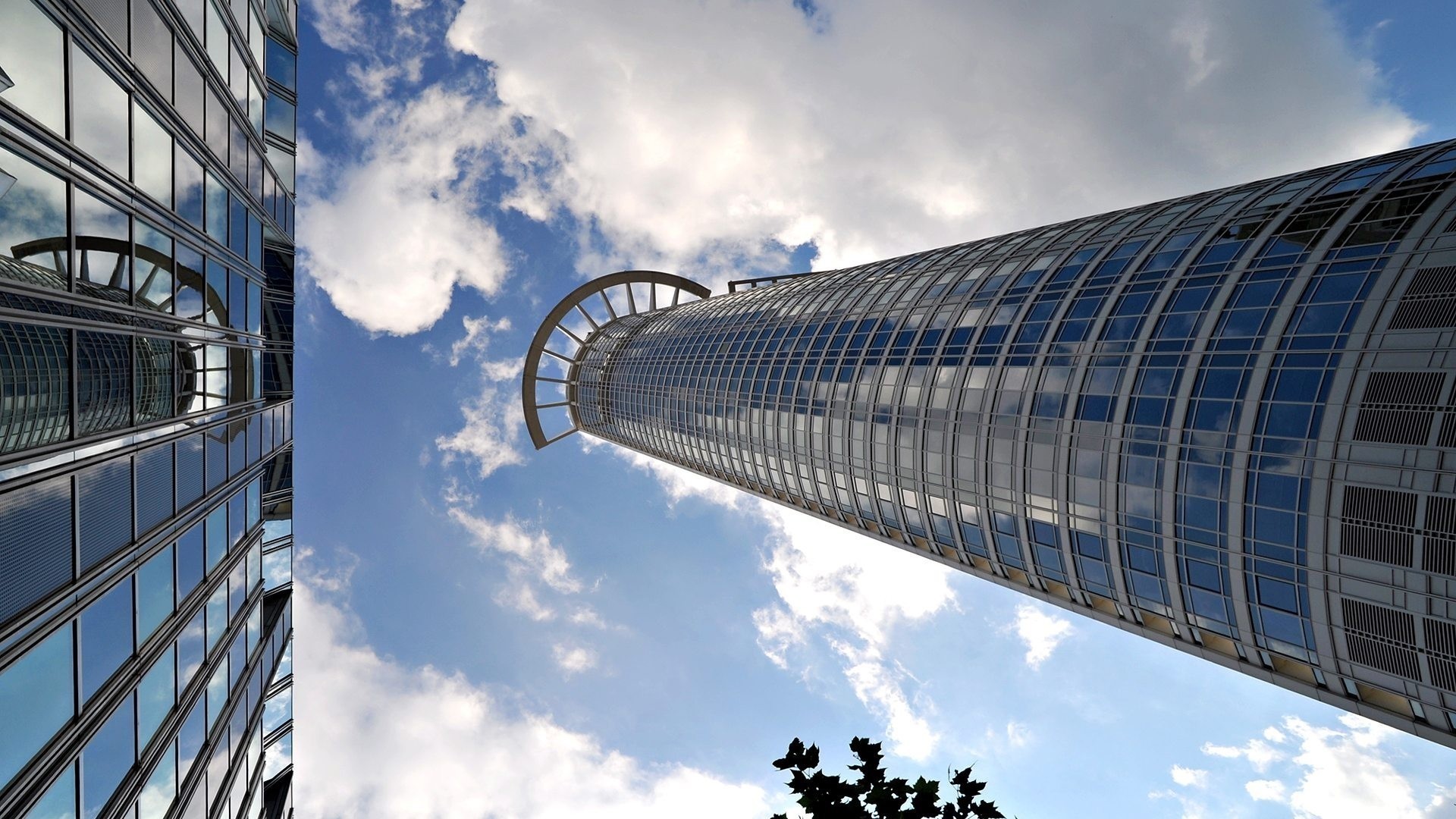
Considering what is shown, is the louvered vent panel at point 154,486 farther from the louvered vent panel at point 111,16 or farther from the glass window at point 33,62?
the louvered vent panel at point 111,16

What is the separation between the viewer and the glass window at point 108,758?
13.2m

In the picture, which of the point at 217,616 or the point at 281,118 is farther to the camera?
the point at 281,118

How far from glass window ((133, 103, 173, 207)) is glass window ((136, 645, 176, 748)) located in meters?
11.8

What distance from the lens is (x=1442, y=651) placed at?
18672mm

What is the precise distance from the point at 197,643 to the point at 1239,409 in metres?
36.0

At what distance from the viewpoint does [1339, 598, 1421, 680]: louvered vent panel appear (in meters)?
19.4

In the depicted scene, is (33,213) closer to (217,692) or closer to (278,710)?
(217,692)

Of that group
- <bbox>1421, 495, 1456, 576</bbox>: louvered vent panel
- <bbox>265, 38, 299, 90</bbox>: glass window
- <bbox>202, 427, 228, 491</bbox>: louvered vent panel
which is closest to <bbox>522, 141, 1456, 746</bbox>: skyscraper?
<bbox>1421, 495, 1456, 576</bbox>: louvered vent panel

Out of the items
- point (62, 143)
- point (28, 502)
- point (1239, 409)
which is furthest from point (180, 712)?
point (1239, 409)

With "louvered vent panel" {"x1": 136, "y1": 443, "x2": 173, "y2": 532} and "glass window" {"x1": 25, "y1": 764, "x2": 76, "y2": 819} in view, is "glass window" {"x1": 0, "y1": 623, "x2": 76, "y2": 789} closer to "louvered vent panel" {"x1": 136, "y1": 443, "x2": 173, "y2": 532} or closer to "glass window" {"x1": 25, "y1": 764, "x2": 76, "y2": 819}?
"glass window" {"x1": 25, "y1": 764, "x2": 76, "y2": 819}

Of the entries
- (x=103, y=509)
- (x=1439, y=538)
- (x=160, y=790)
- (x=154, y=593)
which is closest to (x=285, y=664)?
(x=160, y=790)

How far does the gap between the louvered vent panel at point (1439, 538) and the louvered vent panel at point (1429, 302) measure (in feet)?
18.3

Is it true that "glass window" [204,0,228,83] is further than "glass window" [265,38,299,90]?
No

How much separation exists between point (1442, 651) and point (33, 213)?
36.3 m
